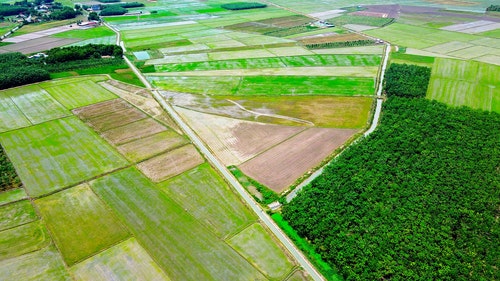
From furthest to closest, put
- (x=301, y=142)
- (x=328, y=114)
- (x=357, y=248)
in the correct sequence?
(x=328, y=114) → (x=301, y=142) → (x=357, y=248)

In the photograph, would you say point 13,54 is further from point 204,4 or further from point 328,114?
point 204,4

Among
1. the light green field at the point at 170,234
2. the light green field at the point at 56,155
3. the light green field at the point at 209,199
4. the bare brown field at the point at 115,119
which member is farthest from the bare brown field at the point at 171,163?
the bare brown field at the point at 115,119

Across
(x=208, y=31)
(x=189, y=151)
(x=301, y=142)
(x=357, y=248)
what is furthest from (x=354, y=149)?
(x=208, y=31)

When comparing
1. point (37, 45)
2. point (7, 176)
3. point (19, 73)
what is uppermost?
point (37, 45)

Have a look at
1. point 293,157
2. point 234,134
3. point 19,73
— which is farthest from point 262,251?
point 19,73

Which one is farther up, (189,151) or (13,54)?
(13,54)

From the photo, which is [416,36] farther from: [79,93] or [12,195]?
[12,195]
